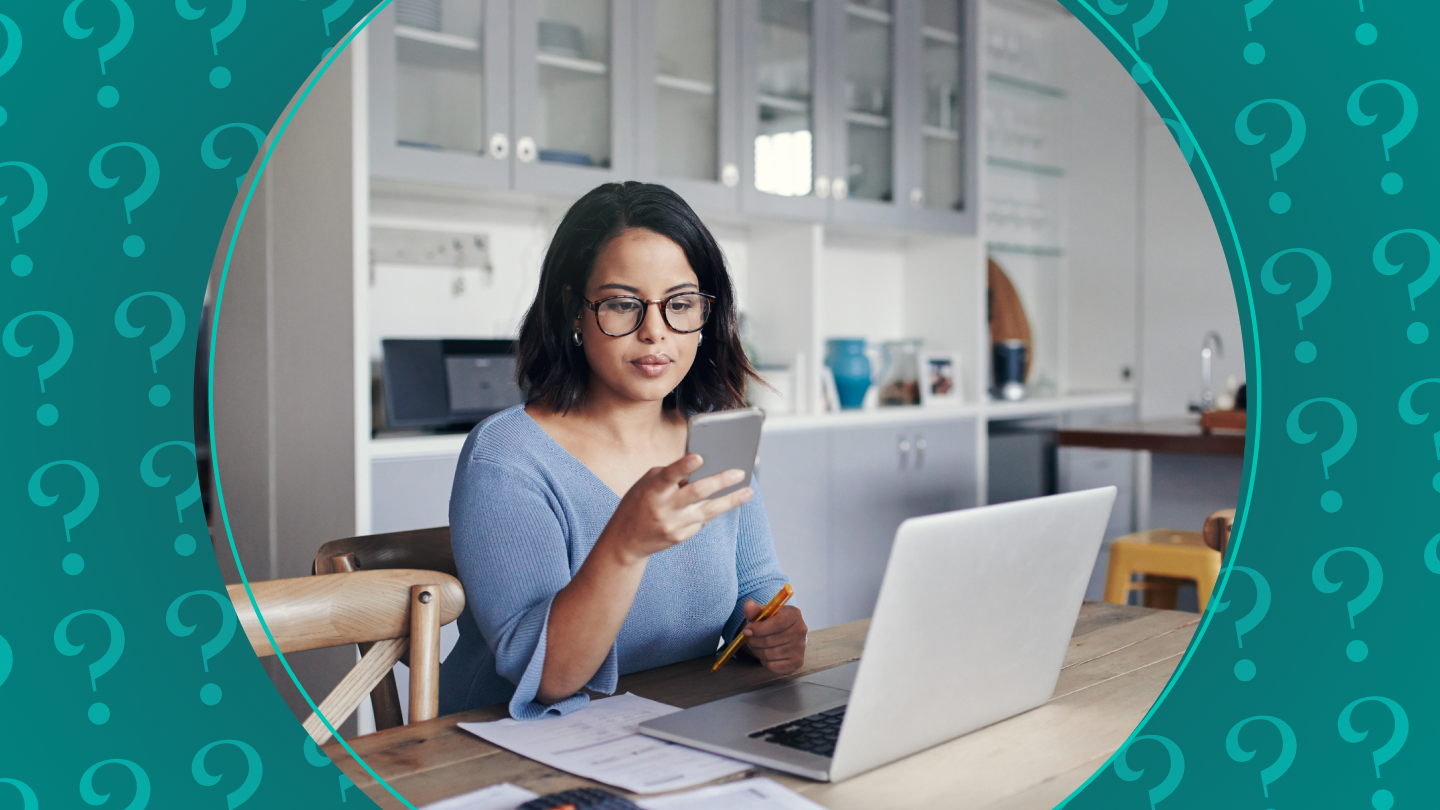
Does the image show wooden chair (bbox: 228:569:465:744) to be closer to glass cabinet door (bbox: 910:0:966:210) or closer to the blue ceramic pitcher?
the blue ceramic pitcher

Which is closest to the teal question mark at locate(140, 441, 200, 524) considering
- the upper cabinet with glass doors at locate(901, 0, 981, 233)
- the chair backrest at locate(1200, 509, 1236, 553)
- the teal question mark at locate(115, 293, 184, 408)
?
the teal question mark at locate(115, 293, 184, 408)

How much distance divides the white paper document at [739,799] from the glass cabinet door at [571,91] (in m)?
2.04

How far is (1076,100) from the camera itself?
455 centimetres

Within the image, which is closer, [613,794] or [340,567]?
[613,794]

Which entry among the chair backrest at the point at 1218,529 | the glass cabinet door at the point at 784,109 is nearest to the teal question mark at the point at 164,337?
the chair backrest at the point at 1218,529

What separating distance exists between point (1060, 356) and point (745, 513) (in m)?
3.74

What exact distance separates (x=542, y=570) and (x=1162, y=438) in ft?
7.83

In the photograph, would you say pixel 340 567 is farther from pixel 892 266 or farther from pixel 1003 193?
pixel 1003 193

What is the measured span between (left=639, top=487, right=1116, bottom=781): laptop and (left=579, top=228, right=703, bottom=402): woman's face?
15.0 inches

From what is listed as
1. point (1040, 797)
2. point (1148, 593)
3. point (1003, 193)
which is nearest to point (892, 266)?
point (1003, 193)

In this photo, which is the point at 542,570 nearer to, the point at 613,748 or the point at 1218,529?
the point at 613,748

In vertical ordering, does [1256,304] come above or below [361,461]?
above

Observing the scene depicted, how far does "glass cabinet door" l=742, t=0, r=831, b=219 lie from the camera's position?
3145 mm

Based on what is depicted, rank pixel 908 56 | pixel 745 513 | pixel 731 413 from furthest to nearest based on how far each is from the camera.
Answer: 1. pixel 908 56
2. pixel 745 513
3. pixel 731 413
